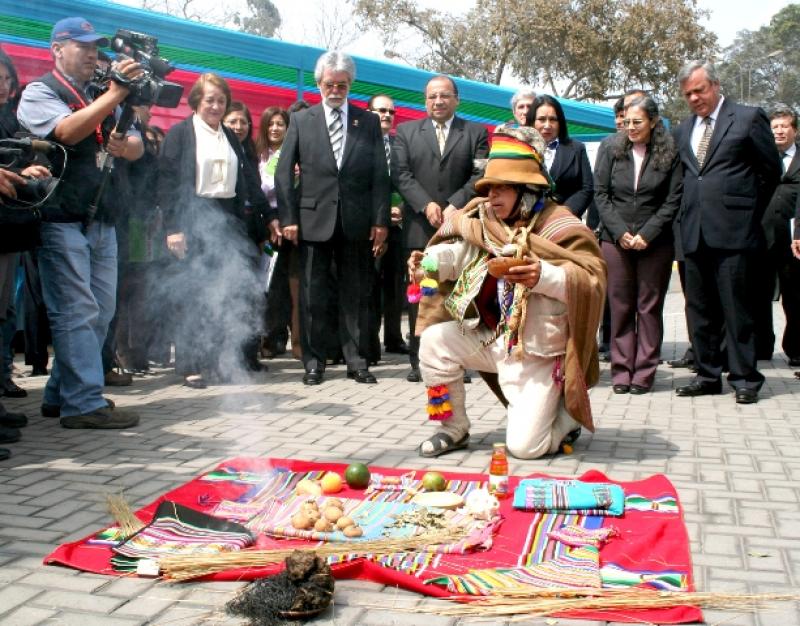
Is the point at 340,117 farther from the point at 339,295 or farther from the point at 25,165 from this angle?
the point at 25,165

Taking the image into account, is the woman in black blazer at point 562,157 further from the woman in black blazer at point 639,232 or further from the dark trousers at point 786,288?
the dark trousers at point 786,288

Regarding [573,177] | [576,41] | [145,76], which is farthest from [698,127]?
[576,41]

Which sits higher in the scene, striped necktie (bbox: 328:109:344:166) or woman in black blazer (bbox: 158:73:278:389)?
striped necktie (bbox: 328:109:344:166)

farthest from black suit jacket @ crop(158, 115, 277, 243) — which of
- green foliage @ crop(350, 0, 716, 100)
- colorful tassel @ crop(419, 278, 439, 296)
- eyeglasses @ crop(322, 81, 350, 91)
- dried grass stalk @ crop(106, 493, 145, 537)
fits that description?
green foliage @ crop(350, 0, 716, 100)

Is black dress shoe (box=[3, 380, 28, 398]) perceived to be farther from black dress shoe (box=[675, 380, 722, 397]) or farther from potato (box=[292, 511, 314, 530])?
black dress shoe (box=[675, 380, 722, 397])

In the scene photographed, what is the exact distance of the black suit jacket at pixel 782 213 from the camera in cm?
877

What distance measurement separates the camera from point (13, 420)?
558cm

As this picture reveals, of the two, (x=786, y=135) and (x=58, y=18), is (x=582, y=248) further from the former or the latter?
(x=58, y=18)

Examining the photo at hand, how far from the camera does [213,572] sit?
10.6 feet

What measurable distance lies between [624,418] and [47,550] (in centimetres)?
388

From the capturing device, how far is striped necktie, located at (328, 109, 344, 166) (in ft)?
24.4

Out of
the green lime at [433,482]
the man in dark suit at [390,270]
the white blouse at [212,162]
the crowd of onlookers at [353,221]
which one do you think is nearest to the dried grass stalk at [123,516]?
the green lime at [433,482]

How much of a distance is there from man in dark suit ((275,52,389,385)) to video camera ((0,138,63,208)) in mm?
2579

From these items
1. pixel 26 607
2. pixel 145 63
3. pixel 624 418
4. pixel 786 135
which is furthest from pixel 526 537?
pixel 786 135
